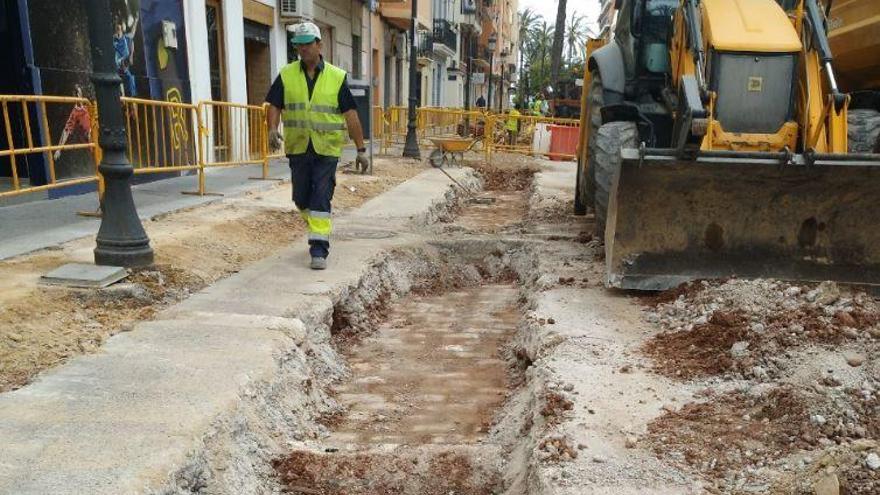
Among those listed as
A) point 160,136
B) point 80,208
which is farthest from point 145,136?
point 80,208

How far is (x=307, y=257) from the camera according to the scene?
6.43m

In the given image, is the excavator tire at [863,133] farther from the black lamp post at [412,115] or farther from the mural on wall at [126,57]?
the black lamp post at [412,115]

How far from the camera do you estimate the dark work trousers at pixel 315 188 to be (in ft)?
19.1

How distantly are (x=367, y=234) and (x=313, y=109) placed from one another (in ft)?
7.60

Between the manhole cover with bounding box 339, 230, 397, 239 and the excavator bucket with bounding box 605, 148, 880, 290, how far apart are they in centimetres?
311

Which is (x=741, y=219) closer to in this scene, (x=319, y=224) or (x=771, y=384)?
(x=771, y=384)

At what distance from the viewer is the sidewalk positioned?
5891 mm

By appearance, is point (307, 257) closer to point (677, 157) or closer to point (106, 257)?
point (106, 257)

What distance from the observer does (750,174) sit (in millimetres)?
5020

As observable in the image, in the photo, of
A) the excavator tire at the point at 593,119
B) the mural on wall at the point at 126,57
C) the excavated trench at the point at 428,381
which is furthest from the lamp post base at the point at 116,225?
the excavator tire at the point at 593,119

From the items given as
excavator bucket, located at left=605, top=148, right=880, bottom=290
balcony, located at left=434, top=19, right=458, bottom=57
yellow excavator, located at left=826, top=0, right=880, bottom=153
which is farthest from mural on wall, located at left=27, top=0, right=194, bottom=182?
balcony, located at left=434, top=19, right=458, bottom=57

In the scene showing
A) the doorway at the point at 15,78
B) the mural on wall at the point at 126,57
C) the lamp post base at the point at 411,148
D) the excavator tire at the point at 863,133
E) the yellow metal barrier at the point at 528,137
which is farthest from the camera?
the yellow metal barrier at the point at 528,137

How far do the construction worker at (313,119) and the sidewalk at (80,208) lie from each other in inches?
82.0

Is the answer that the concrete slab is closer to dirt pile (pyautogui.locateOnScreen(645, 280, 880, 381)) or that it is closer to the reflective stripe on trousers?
the reflective stripe on trousers
